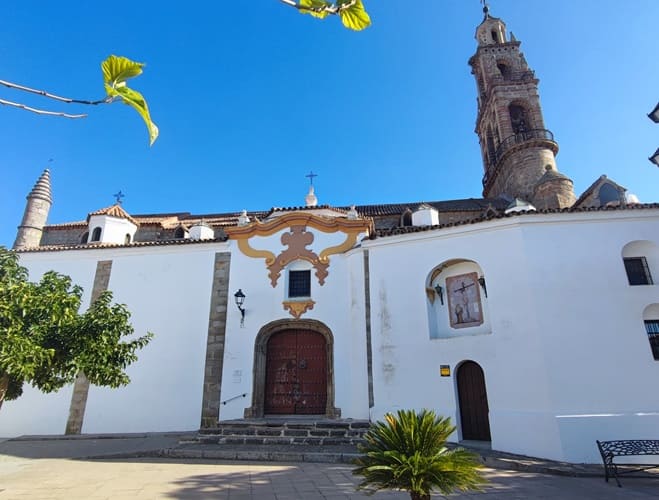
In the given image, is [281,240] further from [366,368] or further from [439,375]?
[439,375]

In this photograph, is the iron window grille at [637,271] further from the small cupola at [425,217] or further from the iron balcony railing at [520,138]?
the iron balcony railing at [520,138]

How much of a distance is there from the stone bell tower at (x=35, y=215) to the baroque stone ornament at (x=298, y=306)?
15.7m

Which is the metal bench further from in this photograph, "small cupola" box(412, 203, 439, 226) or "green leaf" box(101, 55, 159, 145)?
"small cupola" box(412, 203, 439, 226)

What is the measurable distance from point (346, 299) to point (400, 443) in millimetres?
7835

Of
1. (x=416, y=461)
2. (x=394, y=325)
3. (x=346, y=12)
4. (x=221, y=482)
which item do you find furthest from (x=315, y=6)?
(x=394, y=325)

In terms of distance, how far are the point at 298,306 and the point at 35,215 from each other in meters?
17.0

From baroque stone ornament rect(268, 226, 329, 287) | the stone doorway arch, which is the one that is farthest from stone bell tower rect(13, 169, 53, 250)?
the stone doorway arch

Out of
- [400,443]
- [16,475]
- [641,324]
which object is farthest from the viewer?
[641,324]

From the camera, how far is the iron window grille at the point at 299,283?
12.6 meters

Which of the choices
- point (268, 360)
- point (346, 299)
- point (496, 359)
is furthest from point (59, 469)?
point (496, 359)

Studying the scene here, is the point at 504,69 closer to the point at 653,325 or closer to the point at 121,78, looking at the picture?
the point at 653,325

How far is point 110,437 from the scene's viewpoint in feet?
36.6

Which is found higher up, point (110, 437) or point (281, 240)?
point (281, 240)

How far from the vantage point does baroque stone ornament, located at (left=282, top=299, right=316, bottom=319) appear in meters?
12.1
